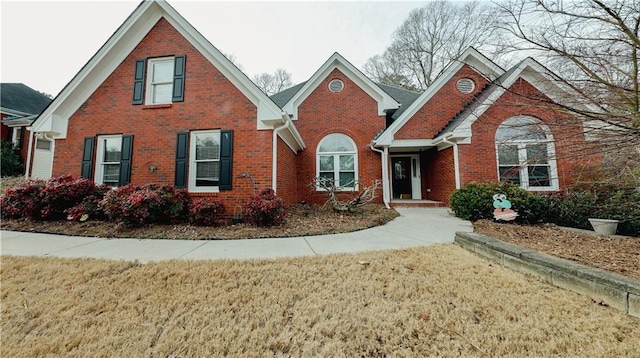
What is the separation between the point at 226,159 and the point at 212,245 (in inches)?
120

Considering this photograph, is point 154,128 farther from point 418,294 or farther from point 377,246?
point 418,294

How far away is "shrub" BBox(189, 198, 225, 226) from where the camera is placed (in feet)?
18.7

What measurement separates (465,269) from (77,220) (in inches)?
354

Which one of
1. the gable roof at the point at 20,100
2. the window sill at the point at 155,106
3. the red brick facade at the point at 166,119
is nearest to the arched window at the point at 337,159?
the red brick facade at the point at 166,119

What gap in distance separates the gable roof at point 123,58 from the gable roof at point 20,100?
48.4 ft

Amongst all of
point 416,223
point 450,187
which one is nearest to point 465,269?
point 416,223

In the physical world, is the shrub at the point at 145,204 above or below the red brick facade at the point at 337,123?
below

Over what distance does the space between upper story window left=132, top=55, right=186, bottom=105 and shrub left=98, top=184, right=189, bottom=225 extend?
3.16 meters

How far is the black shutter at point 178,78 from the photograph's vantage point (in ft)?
23.2

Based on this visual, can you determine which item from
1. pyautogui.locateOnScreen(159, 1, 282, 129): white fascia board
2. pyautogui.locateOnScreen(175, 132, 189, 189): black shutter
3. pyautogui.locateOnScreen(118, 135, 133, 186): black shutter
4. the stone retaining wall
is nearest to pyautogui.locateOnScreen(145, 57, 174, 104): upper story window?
pyautogui.locateOnScreen(159, 1, 282, 129): white fascia board

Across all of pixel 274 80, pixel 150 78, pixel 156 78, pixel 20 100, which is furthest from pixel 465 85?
pixel 20 100

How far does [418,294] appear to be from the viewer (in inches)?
94.7

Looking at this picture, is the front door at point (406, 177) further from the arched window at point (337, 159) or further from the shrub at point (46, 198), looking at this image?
the shrub at point (46, 198)

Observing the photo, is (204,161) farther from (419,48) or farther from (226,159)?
(419,48)
